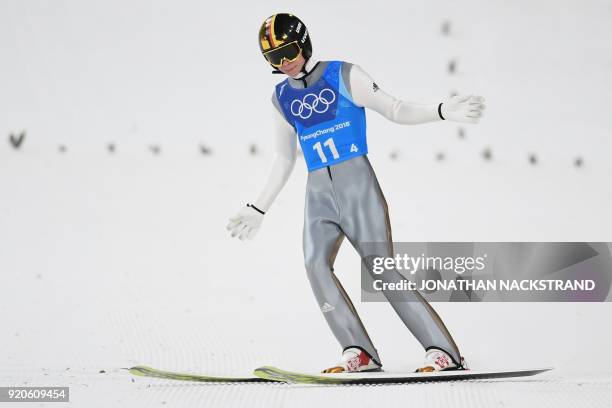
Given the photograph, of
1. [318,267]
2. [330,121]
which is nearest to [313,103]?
[330,121]

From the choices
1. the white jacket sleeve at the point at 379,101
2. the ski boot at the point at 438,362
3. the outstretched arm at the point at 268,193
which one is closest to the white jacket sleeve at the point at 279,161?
the outstretched arm at the point at 268,193

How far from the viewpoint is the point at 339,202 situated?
5.04 metres

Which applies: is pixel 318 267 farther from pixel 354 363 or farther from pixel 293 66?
pixel 293 66

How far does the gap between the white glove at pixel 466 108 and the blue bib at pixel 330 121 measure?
0.54 metres

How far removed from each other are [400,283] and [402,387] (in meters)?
0.61

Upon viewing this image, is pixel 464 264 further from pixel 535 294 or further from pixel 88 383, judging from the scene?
pixel 88 383

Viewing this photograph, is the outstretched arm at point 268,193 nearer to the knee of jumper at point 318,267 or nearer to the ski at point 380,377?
the knee of jumper at point 318,267

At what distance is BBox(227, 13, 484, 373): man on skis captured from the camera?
16.4ft

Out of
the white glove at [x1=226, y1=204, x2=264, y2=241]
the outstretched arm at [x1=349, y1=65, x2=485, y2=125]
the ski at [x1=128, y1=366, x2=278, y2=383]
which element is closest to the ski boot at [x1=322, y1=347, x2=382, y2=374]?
the ski at [x1=128, y1=366, x2=278, y2=383]

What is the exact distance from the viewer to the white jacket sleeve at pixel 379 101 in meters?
5.02

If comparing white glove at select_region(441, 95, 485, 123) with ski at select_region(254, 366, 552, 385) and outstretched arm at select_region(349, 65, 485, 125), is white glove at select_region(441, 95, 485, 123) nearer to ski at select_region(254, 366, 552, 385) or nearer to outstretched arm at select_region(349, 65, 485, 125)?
outstretched arm at select_region(349, 65, 485, 125)

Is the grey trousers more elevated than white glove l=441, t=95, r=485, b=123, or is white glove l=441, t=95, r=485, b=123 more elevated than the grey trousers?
white glove l=441, t=95, r=485, b=123

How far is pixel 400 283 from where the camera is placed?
5.00m

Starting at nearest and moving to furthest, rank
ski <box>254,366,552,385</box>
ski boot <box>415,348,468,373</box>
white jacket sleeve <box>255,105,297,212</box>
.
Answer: ski <box>254,366,552,385</box>, ski boot <box>415,348,468,373</box>, white jacket sleeve <box>255,105,297,212</box>
